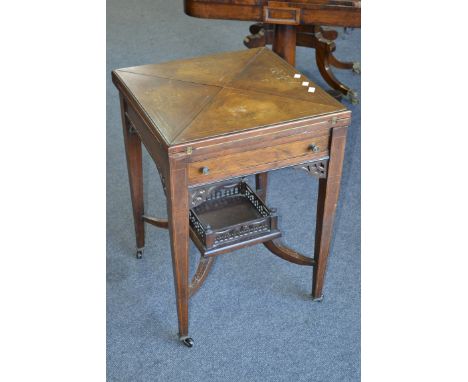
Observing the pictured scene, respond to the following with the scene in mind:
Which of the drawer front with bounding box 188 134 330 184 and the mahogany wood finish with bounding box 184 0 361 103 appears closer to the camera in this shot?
the drawer front with bounding box 188 134 330 184

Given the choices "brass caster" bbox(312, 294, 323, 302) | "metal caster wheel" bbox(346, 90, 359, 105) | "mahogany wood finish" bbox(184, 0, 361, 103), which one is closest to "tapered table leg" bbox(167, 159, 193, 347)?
"brass caster" bbox(312, 294, 323, 302)

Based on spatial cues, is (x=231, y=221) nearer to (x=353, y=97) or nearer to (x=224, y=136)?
(x=224, y=136)

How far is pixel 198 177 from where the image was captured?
1.66 meters

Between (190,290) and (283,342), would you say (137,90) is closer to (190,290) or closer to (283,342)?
(190,290)

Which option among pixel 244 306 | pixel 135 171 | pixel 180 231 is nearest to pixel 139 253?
pixel 135 171

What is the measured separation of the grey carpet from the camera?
6.60ft

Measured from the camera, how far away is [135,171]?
7.27 ft

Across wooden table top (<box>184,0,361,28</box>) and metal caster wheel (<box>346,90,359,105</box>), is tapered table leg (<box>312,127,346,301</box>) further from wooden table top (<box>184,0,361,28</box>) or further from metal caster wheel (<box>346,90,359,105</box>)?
metal caster wheel (<box>346,90,359,105</box>)

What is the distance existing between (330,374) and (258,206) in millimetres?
623

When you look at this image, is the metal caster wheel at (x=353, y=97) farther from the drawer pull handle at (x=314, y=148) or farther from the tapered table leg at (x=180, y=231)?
the tapered table leg at (x=180, y=231)

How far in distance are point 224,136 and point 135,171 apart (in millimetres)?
693

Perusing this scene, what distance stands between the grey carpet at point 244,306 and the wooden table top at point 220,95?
0.81 m

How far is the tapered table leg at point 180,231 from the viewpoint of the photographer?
5.32 feet

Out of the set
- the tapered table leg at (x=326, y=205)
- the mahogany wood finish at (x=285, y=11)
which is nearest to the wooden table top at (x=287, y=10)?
the mahogany wood finish at (x=285, y=11)
